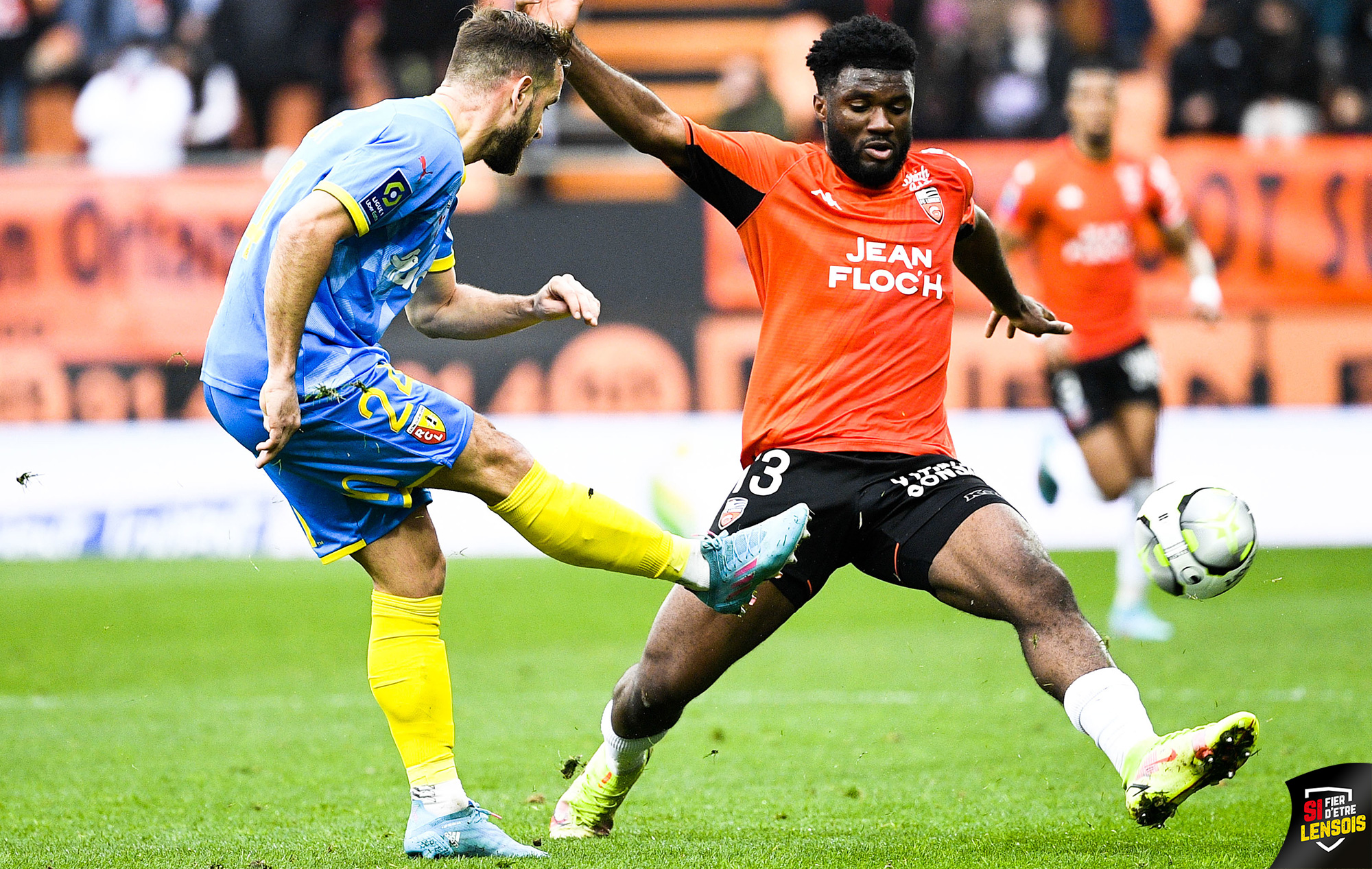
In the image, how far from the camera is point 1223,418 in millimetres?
12961

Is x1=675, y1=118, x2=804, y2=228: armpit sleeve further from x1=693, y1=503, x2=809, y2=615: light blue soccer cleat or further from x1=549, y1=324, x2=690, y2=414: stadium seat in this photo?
x1=549, y1=324, x2=690, y2=414: stadium seat

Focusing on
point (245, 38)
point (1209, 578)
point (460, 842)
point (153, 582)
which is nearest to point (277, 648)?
point (153, 582)

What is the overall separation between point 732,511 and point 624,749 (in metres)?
0.84

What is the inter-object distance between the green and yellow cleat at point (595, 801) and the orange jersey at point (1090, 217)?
5464 millimetres

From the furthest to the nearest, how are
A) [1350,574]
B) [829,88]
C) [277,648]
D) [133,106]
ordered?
[133,106]
[1350,574]
[277,648]
[829,88]

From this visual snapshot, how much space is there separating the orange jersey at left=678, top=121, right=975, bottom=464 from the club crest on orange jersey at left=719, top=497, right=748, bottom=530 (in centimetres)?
22

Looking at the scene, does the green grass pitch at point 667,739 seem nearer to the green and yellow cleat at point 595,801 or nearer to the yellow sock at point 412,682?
the green and yellow cleat at point 595,801

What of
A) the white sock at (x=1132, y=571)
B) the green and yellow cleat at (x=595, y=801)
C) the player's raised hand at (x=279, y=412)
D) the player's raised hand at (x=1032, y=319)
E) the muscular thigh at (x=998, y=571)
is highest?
the player's raised hand at (x=279, y=412)

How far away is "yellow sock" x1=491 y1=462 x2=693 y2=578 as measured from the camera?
4219mm

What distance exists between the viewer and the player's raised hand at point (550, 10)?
4461 mm

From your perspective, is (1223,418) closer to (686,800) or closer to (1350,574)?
(1350,574)

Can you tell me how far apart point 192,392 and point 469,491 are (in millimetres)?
9779

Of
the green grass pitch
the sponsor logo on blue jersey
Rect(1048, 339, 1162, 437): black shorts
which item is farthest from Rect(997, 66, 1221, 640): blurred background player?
the sponsor logo on blue jersey

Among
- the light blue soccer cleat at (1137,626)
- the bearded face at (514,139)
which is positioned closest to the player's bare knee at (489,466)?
the bearded face at (514,139)
